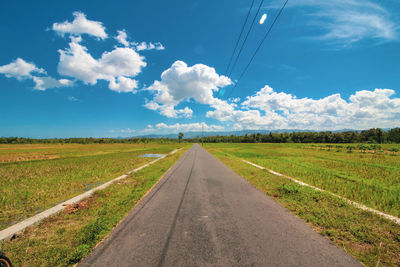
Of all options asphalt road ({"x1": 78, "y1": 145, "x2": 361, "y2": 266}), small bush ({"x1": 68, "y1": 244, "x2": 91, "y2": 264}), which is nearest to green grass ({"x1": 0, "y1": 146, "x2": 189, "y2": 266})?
small bush ({"x1": 68, "y1": 244, "x2": 91, "y2": 264})

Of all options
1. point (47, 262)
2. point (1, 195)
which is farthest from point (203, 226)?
point (1, 195)

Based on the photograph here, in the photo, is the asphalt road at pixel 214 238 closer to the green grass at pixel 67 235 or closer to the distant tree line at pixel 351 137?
the green grass at pixel 67 235

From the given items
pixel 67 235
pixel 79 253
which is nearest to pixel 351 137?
pixel 79 253

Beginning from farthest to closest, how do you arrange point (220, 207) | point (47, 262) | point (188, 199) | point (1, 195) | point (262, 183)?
point (262, 183) → point (1, 195) → point (188, 199) → point (220, 207) → point (47, 262)

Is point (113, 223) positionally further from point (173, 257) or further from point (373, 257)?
point (373, 257)

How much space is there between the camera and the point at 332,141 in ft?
332

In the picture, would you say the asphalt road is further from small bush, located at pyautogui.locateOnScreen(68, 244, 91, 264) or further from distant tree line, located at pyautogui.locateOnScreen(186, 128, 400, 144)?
distant tree line, located at pyautogui.locateOnScreen(186, 128, 400, 144)

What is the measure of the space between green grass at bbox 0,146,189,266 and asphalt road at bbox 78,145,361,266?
0.33 m

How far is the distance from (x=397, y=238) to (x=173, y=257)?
18.7 ft

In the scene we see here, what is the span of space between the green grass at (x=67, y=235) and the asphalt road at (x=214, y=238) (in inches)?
13.1

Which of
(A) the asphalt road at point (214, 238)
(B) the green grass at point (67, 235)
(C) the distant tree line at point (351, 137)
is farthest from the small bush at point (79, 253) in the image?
(C) the distant tree line at point (351, 137)

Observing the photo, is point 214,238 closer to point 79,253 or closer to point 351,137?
point 79,253

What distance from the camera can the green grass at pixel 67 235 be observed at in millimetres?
3143

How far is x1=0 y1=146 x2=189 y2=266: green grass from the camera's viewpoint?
314 cm
